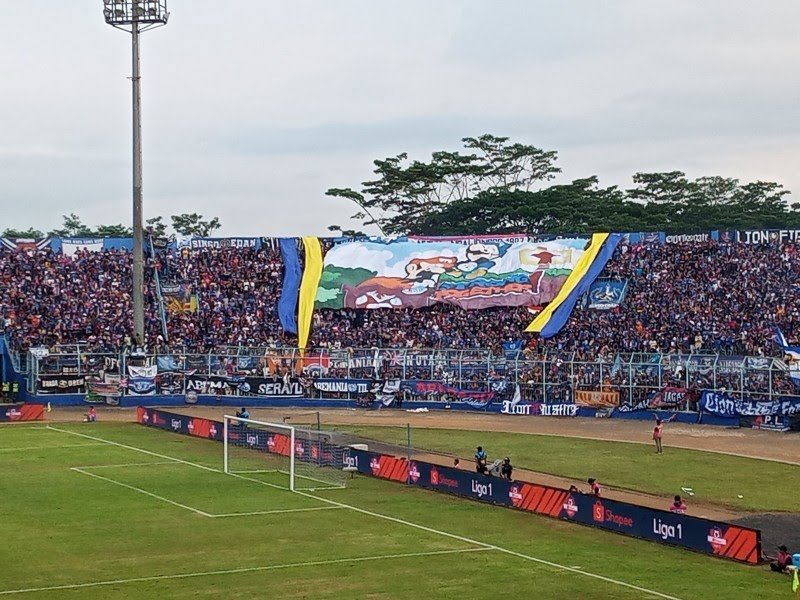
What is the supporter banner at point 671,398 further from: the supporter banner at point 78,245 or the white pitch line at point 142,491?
the supporter banner at point 78,245

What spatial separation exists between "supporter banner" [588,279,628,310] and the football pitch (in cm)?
3922

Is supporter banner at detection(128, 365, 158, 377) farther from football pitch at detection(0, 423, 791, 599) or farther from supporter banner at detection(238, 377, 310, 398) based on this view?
football pitch at detection(0, 423, 791, 599)

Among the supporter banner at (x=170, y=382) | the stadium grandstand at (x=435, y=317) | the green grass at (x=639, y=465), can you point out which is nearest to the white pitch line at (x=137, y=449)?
the green grass at (x=639, y=465)

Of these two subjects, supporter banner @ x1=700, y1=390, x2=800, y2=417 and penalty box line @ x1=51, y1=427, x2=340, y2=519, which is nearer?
penalty box line @ x1=51, y1=427, x2=340, y2=519

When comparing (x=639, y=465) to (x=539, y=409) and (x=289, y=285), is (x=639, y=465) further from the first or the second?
(x=289, y=285)

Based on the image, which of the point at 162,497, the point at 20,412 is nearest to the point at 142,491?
the point at 162,497

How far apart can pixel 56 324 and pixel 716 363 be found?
43038 millimetres

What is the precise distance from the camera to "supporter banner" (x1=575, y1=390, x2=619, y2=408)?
6562cm

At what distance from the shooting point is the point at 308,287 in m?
86.0

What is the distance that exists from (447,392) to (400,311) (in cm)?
1414

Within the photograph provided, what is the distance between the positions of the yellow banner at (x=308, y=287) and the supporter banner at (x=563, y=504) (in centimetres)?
3013

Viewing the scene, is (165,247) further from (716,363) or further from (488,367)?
(716,363)

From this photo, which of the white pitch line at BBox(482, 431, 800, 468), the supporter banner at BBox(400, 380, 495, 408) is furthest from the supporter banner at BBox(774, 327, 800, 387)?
the supporter banner at BBox(400, 380, 495, 408)

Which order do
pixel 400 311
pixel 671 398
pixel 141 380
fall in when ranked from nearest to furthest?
pixel 671 398, pixel 141 380, pixel 400 311
